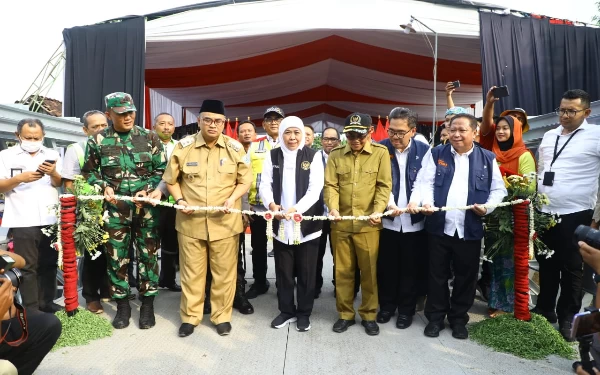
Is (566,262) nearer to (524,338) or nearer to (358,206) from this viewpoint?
(524,338)

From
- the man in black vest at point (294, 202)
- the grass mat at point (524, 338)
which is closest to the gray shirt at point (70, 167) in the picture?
the man in black vest at point (294, 202)

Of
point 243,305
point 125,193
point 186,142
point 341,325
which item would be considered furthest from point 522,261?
point 125,193

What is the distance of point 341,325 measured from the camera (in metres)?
2.93

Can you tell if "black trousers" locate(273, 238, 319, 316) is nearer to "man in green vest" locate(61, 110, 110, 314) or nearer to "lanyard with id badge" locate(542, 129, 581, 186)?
"man in green vest" locate(61, 110, 110, 314)

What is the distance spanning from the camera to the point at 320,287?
3.90m

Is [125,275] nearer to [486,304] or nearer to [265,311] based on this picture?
[265,311]

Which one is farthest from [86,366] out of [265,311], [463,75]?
[463,75]

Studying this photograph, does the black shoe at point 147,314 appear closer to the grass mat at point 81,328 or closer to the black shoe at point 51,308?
the grass mat at point 81,328

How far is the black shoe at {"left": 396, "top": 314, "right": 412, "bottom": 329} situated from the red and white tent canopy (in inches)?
207

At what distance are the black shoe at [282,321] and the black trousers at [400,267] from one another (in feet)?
2.42

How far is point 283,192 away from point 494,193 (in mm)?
1519

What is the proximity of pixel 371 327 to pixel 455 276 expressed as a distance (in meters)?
0.72

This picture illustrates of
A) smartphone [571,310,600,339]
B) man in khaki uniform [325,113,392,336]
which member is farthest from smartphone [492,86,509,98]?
smartphone [571,310,600,339]

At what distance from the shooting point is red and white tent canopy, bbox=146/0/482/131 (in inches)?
268
